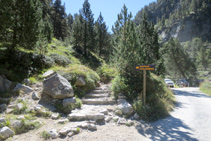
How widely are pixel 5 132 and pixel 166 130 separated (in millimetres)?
5753

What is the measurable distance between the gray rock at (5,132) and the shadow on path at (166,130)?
177 inches

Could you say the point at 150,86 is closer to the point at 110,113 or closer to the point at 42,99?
the point at 110,113

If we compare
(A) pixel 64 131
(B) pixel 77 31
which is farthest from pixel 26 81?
(B) pixel 77 31

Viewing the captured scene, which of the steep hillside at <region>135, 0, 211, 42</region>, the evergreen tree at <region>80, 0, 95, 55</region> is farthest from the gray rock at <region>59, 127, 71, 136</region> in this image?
the steep hillside at <region>135, 0, 211, 42</region>

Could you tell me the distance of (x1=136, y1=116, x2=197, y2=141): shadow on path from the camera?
170 inches

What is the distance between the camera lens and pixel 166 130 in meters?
4.88

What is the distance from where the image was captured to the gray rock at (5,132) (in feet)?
11.5

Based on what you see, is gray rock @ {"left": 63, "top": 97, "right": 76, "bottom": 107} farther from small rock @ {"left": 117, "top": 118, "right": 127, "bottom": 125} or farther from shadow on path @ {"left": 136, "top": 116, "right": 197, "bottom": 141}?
shadow on path @ {"left": 136, "top": 116, "right": 197, "bottom": 141}

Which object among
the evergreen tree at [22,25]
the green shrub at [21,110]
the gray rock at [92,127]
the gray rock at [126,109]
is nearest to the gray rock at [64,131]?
the gray rock at [92,127]

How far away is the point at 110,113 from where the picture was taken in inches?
235

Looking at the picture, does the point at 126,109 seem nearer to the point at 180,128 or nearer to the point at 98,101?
the point at 98,101

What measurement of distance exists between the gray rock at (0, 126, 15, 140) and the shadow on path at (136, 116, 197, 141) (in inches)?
177

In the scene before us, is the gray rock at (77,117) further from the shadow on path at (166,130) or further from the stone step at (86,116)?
the shadow on path at (166,130)

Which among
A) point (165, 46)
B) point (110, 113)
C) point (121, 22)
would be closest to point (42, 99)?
point (110, 113)
